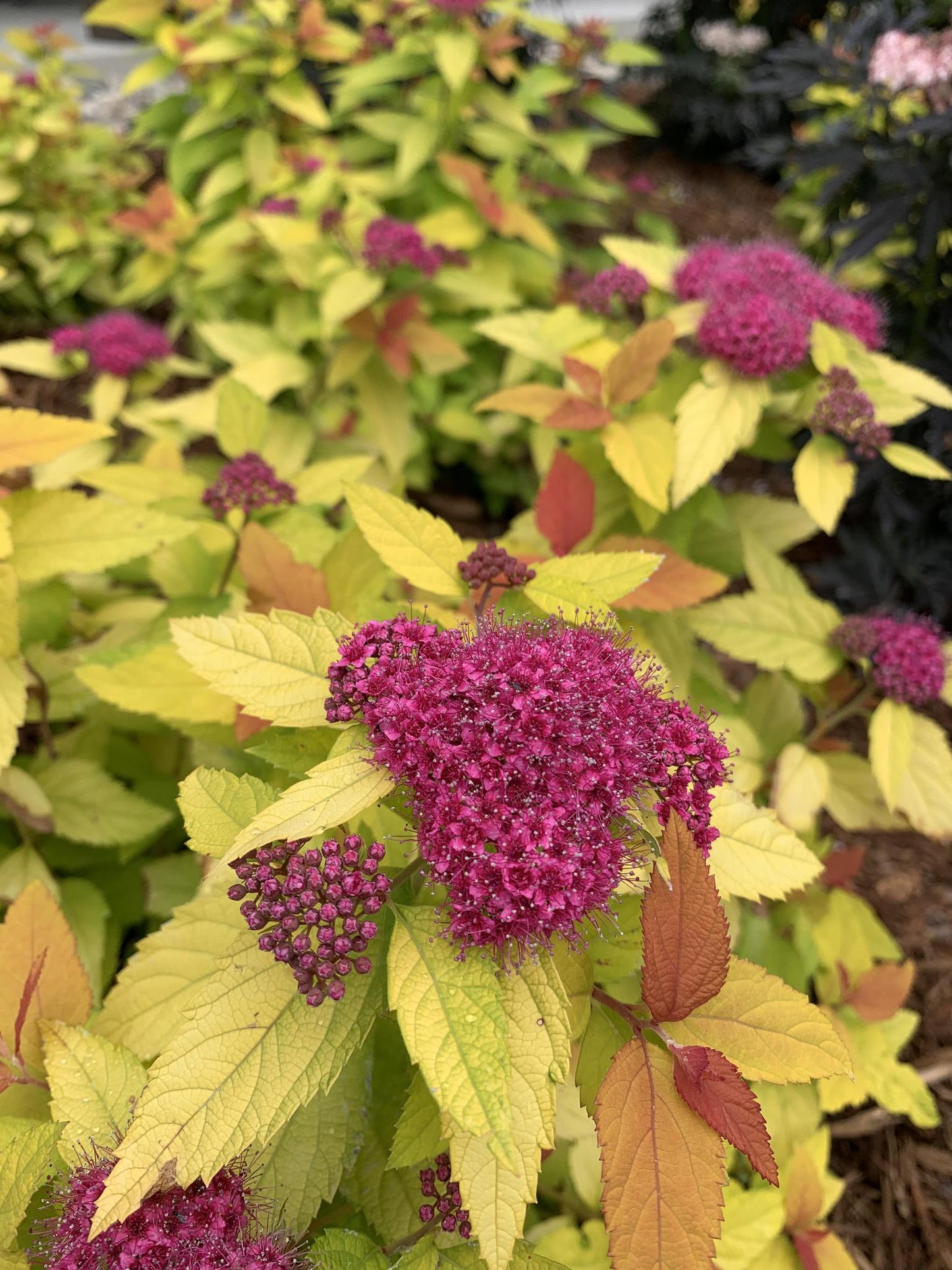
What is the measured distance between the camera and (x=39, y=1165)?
33.1 inches

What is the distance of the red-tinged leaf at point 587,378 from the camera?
5.25ft

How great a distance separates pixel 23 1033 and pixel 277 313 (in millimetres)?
2326

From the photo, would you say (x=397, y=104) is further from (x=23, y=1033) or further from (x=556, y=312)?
(x=23, y=1033)

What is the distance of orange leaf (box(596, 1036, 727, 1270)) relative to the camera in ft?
2.45

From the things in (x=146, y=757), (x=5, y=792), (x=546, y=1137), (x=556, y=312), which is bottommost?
(x=146, y=757)

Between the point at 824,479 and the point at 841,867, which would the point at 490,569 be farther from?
the point at 841,867

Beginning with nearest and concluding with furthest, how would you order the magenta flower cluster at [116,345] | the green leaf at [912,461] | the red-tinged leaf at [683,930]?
the red-tinged leaf at [683,930] → the green leaf at [912,461] → the magenta flower cluster at [116,345]

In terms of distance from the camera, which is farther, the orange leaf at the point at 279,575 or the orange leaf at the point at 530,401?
the orange leaf at the point at 530,401

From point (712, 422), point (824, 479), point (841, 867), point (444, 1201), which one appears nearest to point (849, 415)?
point (824, 479)

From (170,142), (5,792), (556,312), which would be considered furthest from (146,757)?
(170,142)

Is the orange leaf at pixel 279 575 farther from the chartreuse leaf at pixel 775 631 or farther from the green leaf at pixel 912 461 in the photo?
the green leaf at pixel 912 461

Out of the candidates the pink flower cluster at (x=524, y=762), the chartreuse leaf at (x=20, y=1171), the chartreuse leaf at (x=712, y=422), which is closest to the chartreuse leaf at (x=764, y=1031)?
the pink flower cluster at (x=524, y=762)

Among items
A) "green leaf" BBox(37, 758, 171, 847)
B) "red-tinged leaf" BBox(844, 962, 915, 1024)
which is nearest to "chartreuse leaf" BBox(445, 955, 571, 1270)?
"green leaf" BBox(37, 758, 171, 847)

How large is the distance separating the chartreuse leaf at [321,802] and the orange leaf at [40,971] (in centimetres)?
43
